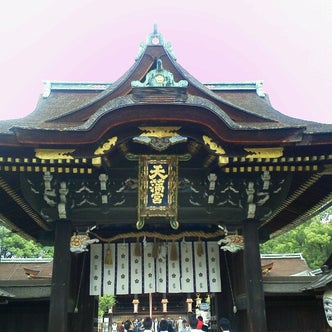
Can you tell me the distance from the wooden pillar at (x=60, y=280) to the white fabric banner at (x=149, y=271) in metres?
2.46

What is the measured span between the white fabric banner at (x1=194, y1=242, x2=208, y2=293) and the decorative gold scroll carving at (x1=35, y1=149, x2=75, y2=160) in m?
4.27

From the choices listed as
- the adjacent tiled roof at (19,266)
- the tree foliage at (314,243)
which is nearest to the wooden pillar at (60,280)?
the adjacent tiled roof at (19,266)

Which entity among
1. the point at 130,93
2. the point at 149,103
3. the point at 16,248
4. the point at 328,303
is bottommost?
the point at 328,303

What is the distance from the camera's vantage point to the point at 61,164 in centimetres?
666

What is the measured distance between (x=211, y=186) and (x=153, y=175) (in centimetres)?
111

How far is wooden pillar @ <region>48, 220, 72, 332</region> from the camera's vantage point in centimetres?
675

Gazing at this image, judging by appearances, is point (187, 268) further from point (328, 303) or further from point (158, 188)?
point (328, 303)

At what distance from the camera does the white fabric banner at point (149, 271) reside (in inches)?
356

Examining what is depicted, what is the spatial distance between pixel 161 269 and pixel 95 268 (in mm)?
1564

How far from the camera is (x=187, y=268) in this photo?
930 centimetres

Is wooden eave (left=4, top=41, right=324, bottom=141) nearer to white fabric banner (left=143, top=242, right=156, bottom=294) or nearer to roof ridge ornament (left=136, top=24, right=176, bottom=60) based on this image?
roof ridge ornament (left=136, top=24, right=176, bottom=60)

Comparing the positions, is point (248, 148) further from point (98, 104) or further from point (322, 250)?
point (322, 250)

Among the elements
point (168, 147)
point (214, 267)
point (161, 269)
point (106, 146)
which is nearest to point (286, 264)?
point (214, 267)

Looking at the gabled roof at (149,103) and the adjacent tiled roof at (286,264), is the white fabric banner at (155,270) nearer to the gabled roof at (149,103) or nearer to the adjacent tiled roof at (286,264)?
the gabled roof at (149,103)
